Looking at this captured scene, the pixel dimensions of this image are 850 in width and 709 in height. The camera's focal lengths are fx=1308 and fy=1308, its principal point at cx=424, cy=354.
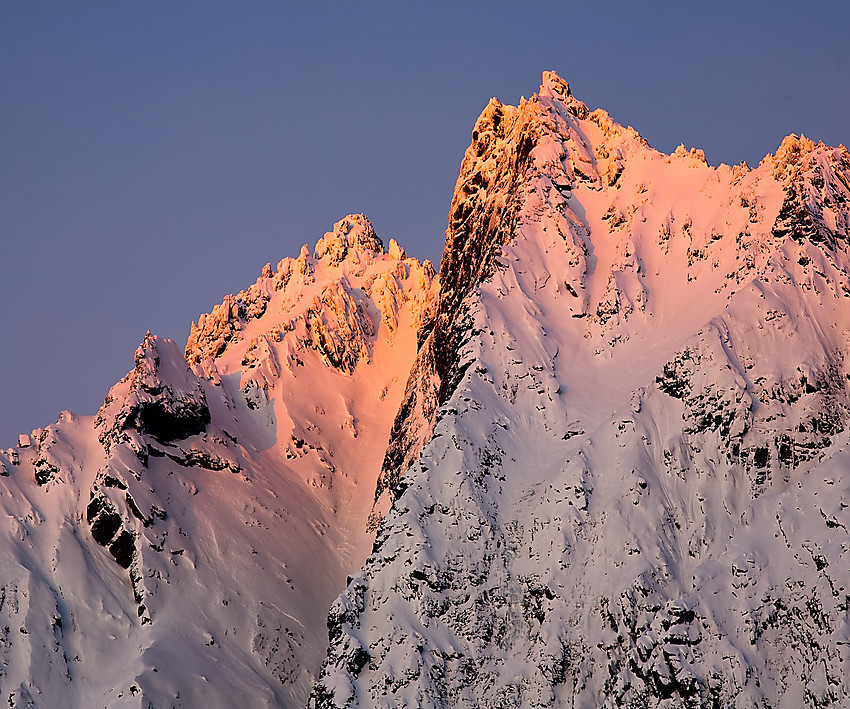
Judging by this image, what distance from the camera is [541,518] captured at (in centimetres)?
10962

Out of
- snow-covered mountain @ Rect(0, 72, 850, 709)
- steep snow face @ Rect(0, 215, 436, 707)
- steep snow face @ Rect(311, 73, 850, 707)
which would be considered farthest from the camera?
steep snow face @ Rect(0, 215, 436, 707)

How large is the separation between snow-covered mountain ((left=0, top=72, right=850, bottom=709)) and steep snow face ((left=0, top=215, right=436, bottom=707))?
33 centimetres

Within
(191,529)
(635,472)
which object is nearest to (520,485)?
(635,472)

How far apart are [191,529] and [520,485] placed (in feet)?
148

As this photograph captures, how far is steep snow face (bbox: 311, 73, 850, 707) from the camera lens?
96375mm

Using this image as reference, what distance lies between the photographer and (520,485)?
11488 cm

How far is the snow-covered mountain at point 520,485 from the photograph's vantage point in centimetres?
9956

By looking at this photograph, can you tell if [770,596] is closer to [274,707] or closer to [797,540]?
[797,540]

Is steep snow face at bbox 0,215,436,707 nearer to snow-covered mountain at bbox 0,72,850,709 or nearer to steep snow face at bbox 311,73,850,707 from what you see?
snow-covered mountain at bbox 0,72,850,709

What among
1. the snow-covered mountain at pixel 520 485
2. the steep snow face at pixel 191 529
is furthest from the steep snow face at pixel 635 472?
the steep snow face at pixel 191 529

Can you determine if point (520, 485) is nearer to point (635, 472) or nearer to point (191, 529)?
point (635, 472)

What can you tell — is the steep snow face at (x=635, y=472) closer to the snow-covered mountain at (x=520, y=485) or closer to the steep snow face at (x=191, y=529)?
the snow-covered mountain at (x=520, y=485)

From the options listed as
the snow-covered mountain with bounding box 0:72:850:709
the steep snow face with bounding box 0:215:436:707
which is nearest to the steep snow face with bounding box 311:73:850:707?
the snow-covered mountain with bounding box 0:72:850:709

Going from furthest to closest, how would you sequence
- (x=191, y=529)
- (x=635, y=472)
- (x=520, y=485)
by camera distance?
1. (x=191, y=529)
2. (x=520, y=485)
3. (x=635, y=472)
